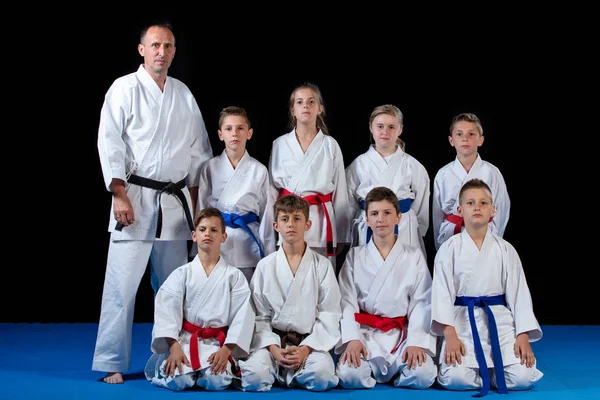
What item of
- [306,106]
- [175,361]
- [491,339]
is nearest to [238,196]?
[306,106]

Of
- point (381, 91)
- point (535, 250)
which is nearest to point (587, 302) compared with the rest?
point (535, 250)

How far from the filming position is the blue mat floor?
3.45 m

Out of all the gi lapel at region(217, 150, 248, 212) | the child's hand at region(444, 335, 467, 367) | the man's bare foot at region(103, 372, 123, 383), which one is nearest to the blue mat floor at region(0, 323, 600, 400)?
the man's bare foot at region(103, 372, 123, 383)

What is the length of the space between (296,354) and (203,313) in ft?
1.49

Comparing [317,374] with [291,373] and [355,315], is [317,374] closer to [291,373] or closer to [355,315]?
[291,373]

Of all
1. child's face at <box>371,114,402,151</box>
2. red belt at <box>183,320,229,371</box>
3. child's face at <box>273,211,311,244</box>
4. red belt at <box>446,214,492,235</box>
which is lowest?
red belt at <box>183,320,229,371</box>

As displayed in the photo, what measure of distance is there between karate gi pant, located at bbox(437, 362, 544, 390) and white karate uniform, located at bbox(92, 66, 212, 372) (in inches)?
54.8

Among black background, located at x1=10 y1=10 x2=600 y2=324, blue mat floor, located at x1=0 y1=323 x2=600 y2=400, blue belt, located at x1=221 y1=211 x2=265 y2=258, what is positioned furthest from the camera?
black background, located at x1=10 y1=10 x2=600 y2=324

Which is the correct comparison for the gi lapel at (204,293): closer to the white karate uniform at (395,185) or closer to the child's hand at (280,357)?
the child's hand at (280,357)

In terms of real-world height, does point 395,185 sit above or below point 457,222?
above

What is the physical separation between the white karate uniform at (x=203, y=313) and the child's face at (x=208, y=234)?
8 cm

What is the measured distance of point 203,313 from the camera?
3615 mm

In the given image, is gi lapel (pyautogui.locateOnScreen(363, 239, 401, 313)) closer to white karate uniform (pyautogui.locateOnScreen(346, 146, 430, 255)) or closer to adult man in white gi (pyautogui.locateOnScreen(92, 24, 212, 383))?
white karate uniform (pyautogui.locateOnScreen(346, 146, 430, 255))

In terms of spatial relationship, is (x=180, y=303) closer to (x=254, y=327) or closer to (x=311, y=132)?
(x=254, y=327)
